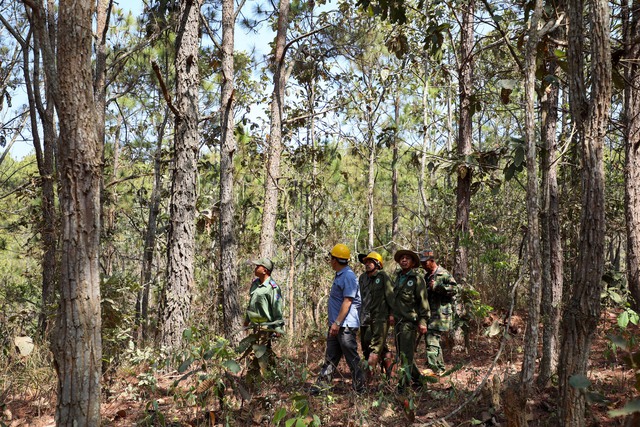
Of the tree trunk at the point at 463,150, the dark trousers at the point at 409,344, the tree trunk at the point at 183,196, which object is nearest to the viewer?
the dark trousers at the point at 409,344

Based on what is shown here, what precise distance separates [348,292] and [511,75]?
28.0 feet

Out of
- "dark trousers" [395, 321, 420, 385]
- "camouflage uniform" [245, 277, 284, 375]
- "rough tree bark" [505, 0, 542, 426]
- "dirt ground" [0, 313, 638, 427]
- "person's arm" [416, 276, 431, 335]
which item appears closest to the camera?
"rough tree bark" [505, 0, 542, 426]

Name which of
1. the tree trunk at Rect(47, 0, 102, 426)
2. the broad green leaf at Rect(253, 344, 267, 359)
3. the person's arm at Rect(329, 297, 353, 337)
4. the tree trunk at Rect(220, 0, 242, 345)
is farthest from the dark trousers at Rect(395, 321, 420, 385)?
the tree trunk at Rect(47, 0, 102, 426)

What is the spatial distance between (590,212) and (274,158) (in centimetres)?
530

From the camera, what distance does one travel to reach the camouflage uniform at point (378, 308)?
5.55 meters

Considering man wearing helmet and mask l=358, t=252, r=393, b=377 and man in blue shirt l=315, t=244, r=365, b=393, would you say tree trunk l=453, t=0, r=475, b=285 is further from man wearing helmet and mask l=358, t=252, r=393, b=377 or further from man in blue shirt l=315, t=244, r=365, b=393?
man in blue shirt l=315, t=244, r=365, b=393

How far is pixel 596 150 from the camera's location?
3.61 meters

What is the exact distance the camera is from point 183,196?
632 centimetres

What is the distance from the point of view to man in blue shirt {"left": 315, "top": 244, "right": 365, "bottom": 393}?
539 cm

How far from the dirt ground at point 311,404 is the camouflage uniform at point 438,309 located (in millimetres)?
312

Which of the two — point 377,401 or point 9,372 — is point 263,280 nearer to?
point 377,401

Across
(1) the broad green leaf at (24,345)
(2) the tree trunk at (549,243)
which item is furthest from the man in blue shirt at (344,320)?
(1) the broad green leaf at (24,345)

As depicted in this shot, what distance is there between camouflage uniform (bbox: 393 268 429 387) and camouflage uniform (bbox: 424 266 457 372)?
0.28 metres

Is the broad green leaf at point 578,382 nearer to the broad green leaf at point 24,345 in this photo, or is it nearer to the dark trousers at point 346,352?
the dark trousers at point 346,352
